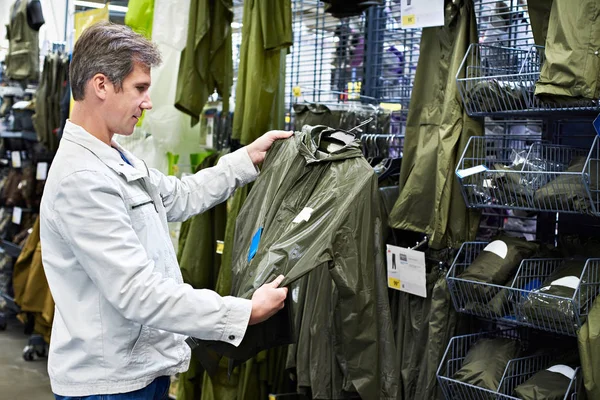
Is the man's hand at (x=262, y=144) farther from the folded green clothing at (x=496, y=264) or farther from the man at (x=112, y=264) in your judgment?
the folded green clothing at (x=496, y=264)

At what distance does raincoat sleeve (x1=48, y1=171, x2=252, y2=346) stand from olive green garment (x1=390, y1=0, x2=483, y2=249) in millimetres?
1340

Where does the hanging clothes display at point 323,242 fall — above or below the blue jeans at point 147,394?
above

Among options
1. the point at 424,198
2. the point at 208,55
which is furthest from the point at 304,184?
the point at 208,55

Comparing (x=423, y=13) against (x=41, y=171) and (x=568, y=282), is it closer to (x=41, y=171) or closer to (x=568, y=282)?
(x=568, y=282)

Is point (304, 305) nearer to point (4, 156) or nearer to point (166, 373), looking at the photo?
point (166, 373)

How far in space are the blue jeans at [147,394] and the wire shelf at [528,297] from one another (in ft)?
4.21

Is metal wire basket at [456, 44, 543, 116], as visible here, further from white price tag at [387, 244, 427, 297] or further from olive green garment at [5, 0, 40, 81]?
olive green garment at [5, 0, 40, 81]

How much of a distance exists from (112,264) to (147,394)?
464mm

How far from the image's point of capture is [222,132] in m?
4.53

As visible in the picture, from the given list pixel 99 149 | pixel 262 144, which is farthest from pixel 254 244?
pixel 99 149

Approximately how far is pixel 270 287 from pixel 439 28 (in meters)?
1.68

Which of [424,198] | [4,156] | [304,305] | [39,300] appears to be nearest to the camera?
[424,198]

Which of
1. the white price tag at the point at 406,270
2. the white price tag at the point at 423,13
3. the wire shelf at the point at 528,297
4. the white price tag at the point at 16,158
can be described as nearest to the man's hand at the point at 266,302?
the wire shelf at the point at 528,297

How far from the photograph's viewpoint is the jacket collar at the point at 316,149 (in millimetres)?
2781
